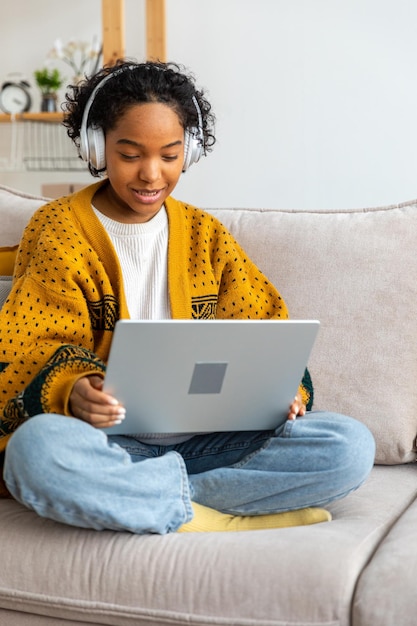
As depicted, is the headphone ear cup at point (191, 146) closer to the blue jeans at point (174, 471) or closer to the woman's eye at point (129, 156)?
the woman's eye at point (129, 156)

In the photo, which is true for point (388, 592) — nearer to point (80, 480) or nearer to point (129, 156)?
point (80, 480)

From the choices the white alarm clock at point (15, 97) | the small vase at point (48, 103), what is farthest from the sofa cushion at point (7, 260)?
the white alarm clock at point (15, 97)

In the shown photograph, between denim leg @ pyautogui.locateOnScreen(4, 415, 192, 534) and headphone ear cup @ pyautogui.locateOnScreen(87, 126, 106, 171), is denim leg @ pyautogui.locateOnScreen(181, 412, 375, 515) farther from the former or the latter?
headphone ear cup @ pyautogui.locateOnScreen(87, 126, 106, 171)

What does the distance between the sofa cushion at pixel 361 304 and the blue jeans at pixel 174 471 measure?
0.74ft

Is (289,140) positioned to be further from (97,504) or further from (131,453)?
(97,504)

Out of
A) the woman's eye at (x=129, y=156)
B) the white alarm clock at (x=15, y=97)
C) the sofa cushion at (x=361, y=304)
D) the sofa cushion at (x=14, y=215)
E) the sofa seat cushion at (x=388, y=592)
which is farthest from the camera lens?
the white alarm clock at (x=15, y=97)

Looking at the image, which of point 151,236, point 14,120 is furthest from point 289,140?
point 151,236

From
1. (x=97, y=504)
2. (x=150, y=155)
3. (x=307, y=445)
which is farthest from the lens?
(x=150, y=155)

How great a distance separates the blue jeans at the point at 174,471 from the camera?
125cm

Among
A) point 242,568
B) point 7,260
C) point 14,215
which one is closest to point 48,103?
point 14,215

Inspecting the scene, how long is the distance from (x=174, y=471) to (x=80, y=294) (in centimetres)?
34

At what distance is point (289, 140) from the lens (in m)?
3.41

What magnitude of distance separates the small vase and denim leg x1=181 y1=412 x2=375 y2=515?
240 centimetres

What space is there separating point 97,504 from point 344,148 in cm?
232
